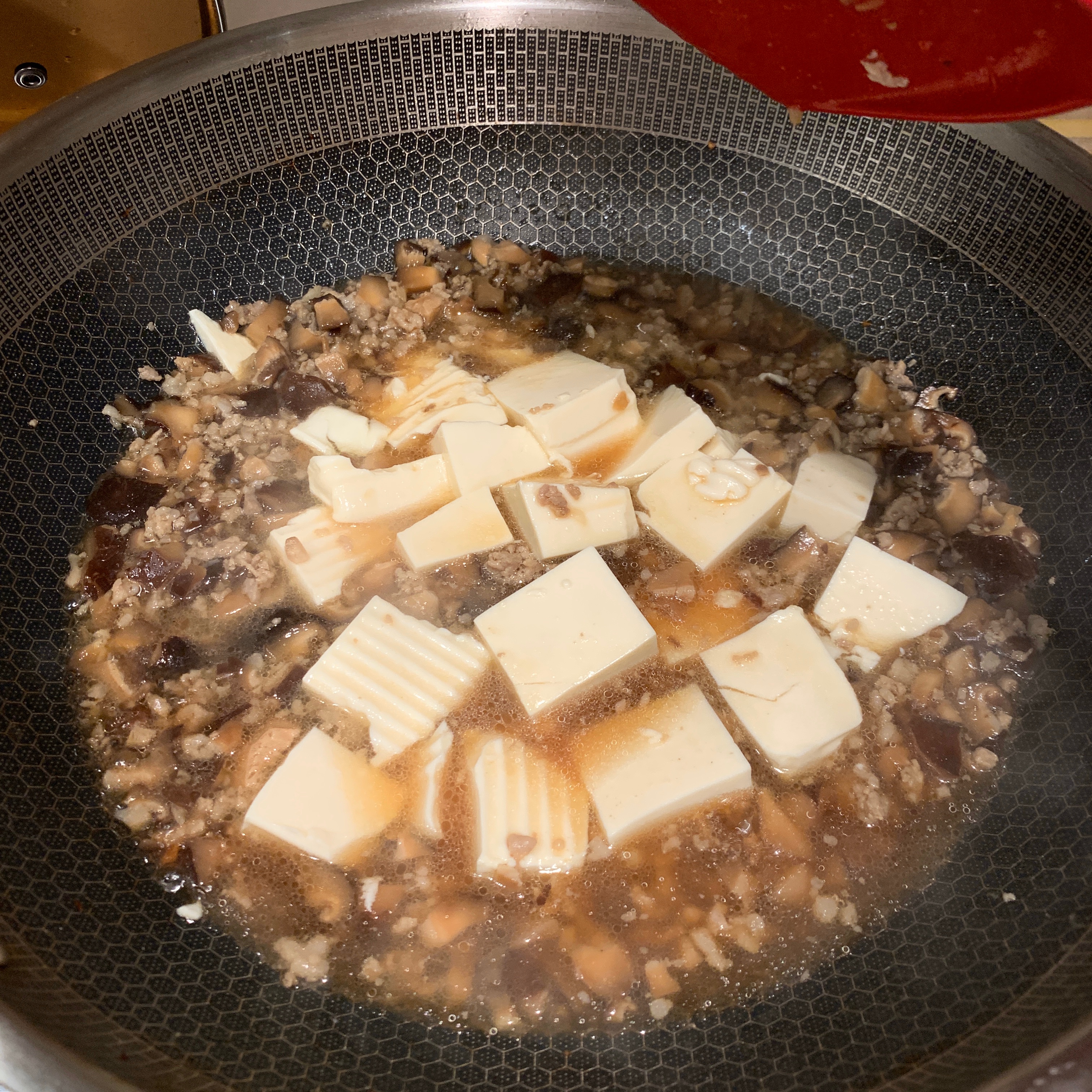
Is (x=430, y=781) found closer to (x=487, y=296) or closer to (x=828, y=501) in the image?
(x=828, y=501)

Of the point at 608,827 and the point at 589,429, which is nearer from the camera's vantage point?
the point at 608,827

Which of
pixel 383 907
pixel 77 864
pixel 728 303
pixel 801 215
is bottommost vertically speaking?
pixel 383 907

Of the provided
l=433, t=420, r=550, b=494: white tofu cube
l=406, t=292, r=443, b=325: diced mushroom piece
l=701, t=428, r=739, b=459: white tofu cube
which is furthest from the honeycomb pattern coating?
l=433, t=420, r=550, b=494: white tofu cube

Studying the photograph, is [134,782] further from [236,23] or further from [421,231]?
[236,23]

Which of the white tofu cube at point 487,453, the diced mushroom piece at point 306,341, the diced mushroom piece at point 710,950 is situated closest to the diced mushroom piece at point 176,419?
the diced mushroom piece at point 306,341

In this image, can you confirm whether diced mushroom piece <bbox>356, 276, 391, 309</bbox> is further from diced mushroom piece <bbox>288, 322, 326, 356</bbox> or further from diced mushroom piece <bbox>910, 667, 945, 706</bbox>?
diced mushroom piece <bbox>910, 667, 945, 706</bbox>

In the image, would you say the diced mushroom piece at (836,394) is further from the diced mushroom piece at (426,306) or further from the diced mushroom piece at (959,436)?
the diced mushroom piece at (426,306)

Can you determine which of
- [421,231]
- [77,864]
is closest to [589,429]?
[421,231]

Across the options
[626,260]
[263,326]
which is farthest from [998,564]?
[263,326]

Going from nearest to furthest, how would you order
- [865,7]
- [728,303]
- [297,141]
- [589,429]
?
1. [865,7]
2. [589,429]
3. [297,141]
4. [728,303]
